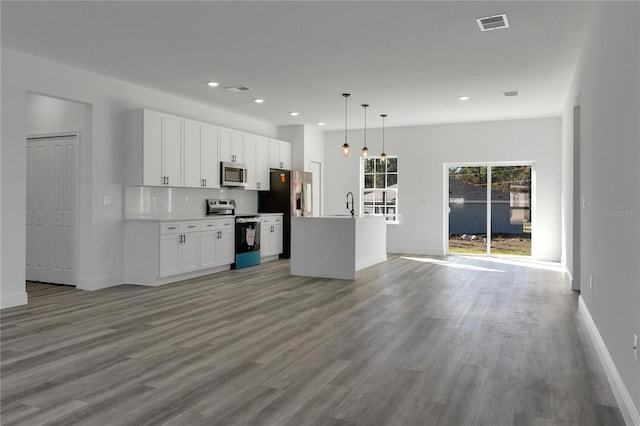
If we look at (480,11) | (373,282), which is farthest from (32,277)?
(480,11)

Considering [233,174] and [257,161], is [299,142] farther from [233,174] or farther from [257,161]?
[233,174]

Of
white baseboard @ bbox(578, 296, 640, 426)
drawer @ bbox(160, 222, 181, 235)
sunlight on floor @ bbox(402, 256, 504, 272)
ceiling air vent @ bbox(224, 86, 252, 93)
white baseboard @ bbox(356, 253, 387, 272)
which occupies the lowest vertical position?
white baseboard @ bbox(578, 296, 640, 426)

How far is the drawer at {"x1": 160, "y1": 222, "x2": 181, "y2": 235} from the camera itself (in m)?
6.51

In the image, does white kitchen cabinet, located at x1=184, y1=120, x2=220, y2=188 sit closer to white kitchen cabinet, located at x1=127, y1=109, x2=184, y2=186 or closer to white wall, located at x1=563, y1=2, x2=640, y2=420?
white kitchen cabinet, located at x1=127, y1=109, x2=184, y2=186

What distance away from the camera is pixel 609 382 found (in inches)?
119

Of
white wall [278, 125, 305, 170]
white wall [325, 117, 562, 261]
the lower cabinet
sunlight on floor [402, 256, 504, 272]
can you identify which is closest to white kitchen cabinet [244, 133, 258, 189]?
white wall [278, 125, 305, 170]

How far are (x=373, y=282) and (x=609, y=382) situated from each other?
389 centimetres

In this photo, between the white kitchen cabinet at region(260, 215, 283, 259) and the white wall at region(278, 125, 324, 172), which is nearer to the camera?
the white kitchen cabinet at region(260, 215, 283, 259)

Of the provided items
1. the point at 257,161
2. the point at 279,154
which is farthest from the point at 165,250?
the point at 279,154

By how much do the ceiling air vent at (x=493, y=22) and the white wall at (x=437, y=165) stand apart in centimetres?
566

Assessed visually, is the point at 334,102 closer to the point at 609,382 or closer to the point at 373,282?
the point at 373,282

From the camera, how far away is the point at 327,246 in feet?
24.0

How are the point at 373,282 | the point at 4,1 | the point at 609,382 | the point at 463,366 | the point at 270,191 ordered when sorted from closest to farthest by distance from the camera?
the point at 609,382
the point at 463,366
the point at 4,1
the point at 373,282
the point at 270,191

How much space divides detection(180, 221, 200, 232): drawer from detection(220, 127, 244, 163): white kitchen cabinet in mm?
1442
